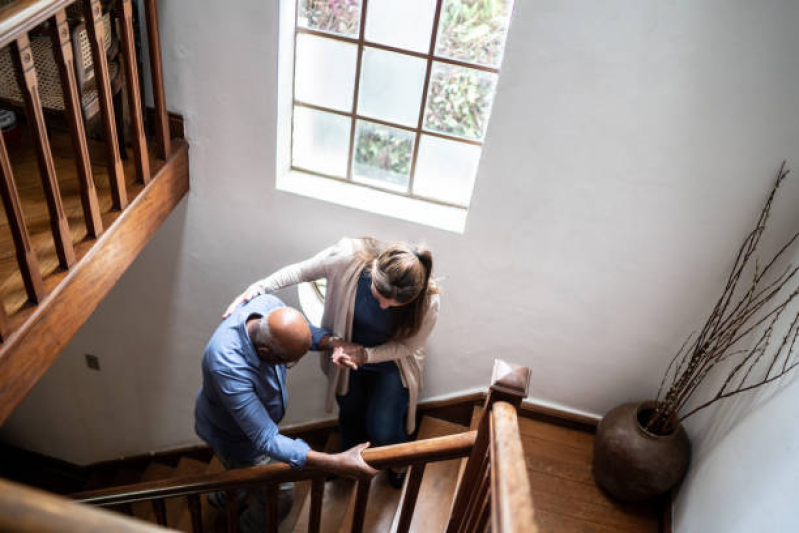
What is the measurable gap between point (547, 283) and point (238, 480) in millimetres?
1540

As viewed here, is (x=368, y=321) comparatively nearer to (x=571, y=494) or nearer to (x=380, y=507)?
(x=380, y=507)

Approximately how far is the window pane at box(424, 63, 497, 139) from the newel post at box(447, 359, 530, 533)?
1264 millimetres

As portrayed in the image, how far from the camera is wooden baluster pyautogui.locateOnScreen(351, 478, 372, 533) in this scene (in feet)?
6.33

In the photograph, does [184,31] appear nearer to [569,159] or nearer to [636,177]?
[569,159]

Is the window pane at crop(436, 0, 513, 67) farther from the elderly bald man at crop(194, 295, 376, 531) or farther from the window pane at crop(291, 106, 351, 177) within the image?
the elderly bald man at crop(194, 295, 376, 531)

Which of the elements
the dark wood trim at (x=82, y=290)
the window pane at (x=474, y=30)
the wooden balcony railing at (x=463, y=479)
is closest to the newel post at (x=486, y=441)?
the wooden balcony railing at (x=463, y=479)

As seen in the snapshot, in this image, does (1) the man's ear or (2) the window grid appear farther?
(2) the window grid

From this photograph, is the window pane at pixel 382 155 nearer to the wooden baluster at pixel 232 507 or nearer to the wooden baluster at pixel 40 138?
the wooden baluster at pixel 40 138

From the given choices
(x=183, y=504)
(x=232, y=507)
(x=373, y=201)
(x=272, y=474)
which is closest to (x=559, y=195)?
(x=373, y=201)

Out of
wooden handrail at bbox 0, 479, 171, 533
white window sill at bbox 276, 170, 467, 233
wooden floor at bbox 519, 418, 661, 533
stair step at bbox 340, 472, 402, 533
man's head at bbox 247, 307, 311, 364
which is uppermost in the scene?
wooden handrail at bbox 0, 479, 171, 533

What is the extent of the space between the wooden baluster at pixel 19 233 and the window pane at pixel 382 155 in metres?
1.39

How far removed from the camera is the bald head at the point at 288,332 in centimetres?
207

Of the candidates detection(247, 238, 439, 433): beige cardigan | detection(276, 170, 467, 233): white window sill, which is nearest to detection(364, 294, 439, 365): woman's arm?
detection(247, 238, 439, 433): beige cardigan

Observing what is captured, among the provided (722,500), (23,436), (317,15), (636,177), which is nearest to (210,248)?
(317,15)
